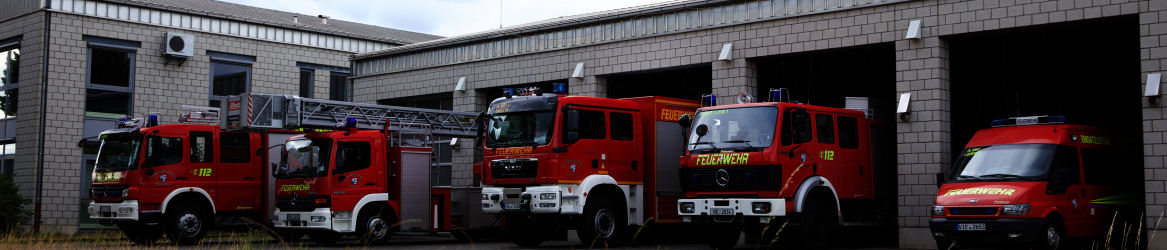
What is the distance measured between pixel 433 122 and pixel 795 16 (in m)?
7.09

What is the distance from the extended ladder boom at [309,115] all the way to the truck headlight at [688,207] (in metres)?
5.71

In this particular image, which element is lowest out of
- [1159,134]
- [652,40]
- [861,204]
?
[861,204]

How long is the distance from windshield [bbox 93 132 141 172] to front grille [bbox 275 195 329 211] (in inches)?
106

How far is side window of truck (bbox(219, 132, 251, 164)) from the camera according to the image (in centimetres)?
1762

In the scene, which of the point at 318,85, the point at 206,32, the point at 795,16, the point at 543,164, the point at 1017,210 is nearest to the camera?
the point at 1017,210

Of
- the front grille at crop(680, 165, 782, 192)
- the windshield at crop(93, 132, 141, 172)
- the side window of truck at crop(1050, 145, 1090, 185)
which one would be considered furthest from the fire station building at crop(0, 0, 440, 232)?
the side window of truck at crop(1050, 145, 1090, 185)

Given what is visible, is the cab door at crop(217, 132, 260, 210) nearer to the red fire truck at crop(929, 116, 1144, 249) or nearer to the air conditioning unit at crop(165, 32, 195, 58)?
the air conditioning unit at crop(165, 32, 195, 58)

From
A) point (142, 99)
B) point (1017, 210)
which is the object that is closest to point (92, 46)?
point (142, 99)

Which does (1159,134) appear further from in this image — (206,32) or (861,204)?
(206,32)

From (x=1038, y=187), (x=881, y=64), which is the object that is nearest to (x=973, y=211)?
(x=1038, y=187)

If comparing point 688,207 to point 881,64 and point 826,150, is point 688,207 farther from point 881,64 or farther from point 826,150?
point 881,64

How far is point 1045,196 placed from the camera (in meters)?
12.3

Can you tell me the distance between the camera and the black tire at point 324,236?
659 inches

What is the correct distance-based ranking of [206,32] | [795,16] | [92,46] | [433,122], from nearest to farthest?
[795,16] → [433,122] → [92,46] → [206,32]
